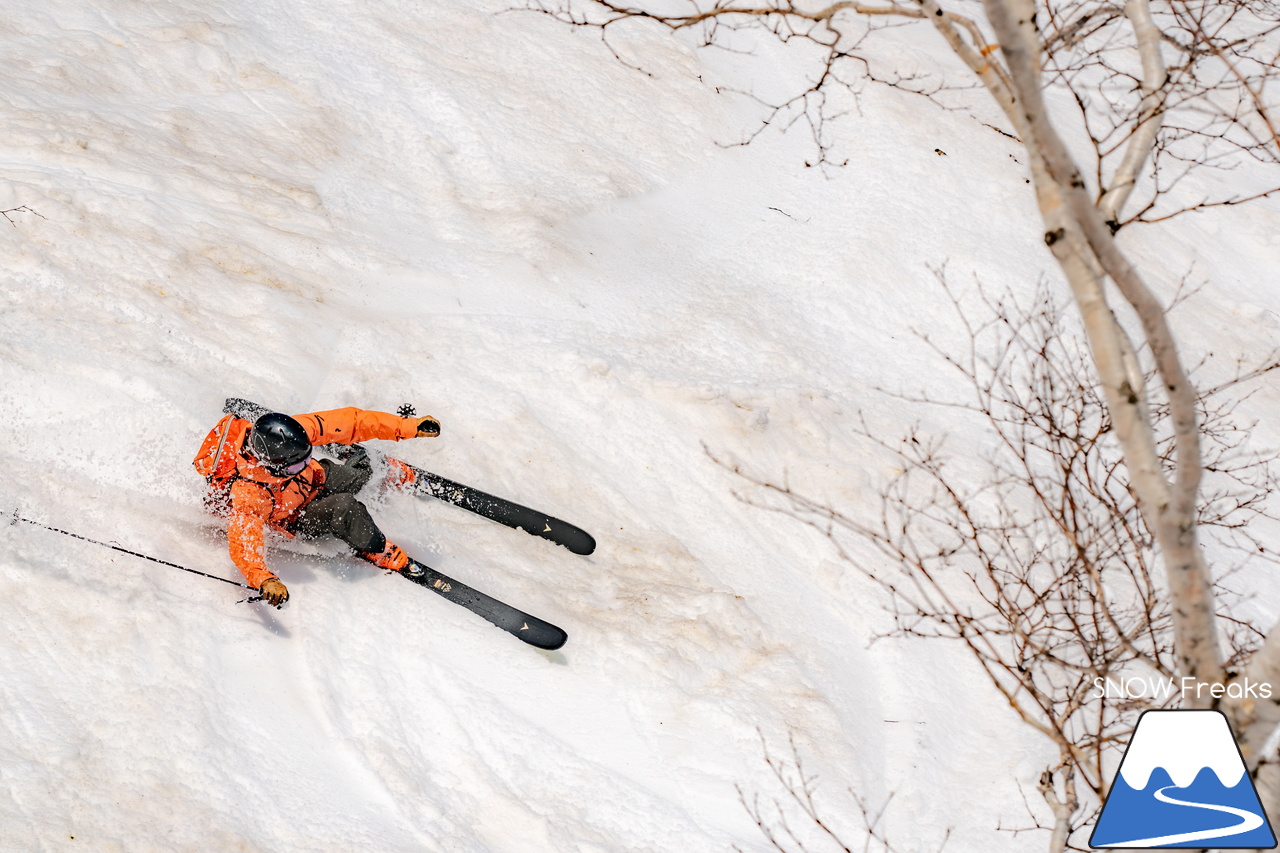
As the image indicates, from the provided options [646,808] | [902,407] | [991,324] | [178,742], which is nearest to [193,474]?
[178,742]

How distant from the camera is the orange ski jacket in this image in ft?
19.7

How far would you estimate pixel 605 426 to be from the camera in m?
8.08

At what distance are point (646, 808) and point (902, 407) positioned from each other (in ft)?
15.5

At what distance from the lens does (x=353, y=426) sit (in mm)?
6719

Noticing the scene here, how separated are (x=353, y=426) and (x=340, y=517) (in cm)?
67

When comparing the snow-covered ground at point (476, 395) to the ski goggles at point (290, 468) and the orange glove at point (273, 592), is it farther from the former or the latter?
the ski goggles at point (290, 468)

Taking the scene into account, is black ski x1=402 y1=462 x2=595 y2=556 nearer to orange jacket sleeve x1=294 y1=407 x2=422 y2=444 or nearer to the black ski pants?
orange jacket sleeve x1=294 y1=407 x2=422 y2=444

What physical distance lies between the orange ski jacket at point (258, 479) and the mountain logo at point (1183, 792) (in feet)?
15.6

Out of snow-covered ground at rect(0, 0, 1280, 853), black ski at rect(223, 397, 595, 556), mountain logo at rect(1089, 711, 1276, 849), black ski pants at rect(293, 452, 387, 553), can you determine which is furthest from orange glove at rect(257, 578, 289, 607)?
mountain logo at rect(1089, 711, 1276, 849)

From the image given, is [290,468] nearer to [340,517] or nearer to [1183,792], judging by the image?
[340,517]

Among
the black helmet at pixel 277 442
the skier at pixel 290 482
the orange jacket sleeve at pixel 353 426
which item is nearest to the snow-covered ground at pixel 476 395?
the skier at pixel 290 482

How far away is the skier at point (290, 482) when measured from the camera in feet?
19.7

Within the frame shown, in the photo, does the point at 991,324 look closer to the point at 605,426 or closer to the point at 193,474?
the point at 605,426

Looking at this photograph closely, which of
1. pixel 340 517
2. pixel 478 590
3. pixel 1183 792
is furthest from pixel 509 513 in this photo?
pixel 1183 792
